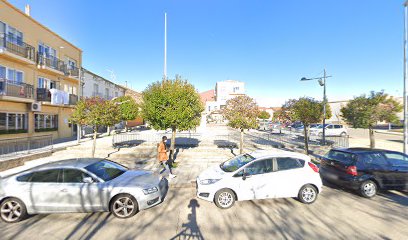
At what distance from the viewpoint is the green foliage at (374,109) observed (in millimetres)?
10930

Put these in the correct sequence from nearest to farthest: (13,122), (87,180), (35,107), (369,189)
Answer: (87,180), (369,189), (13,122), (35,107)

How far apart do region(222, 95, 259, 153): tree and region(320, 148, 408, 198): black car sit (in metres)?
4.58

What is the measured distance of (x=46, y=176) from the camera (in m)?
4.92

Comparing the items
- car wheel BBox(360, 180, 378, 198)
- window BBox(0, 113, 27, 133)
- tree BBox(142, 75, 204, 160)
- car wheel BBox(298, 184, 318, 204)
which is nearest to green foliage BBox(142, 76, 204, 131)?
tree BBox(142, 75, 204, 160)

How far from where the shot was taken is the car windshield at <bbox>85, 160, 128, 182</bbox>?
5.07 metres

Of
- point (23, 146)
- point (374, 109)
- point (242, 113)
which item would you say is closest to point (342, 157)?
point (242, 113)

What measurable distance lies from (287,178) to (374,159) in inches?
129

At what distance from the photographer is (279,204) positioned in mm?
5418

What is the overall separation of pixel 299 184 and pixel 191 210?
3.19 meters

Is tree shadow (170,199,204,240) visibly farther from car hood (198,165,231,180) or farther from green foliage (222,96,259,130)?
green foliage (222,96,259,130)

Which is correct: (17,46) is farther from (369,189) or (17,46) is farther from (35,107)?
(369,189)

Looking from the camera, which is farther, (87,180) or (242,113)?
(242,113)

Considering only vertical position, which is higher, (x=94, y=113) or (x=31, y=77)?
(x=31, y=77)

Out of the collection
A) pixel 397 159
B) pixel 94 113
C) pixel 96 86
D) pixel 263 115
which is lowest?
pixel 397 159
